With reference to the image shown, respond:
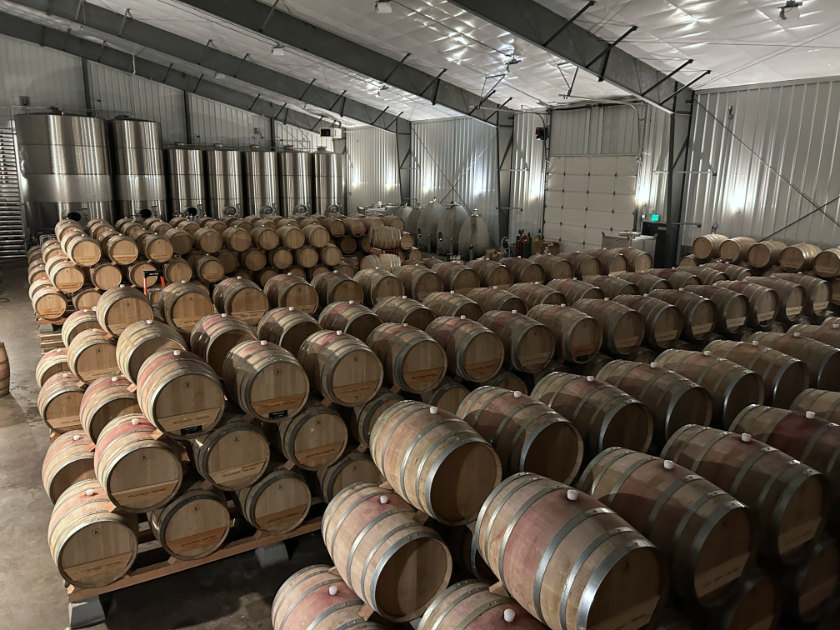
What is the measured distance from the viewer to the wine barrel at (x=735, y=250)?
40.1ft

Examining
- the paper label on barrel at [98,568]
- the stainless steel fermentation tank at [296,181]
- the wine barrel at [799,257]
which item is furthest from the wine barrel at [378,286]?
the stainless steel fermentation tank at [296,181]

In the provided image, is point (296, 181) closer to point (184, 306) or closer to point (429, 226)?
point (429, 226)

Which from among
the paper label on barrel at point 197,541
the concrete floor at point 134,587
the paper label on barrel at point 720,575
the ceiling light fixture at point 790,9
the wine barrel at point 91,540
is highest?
the ceiling light fixture at point 790,9

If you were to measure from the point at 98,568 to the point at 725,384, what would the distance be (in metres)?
5.20

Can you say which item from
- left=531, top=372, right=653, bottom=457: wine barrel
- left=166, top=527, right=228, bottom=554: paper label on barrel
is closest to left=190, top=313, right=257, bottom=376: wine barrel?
left=166, top=527, right=228, bottom=554: paper label on barrel

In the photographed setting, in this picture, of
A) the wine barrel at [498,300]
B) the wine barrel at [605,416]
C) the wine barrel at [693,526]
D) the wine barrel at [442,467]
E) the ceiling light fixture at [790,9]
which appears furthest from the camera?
the ceiling light fixture at [790,9]

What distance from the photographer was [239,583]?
5.25 metres

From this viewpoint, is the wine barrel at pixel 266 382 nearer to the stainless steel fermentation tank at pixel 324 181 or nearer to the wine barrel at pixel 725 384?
the wine barrel at pixel 725 384

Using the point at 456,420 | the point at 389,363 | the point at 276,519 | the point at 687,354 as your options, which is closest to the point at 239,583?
the point at 276,519

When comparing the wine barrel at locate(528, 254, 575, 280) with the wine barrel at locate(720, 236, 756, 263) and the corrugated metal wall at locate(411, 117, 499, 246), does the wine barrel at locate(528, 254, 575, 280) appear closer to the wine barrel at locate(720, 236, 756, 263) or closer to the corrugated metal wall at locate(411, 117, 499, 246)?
the wine barrel at locate(720, 236, 756, 263)

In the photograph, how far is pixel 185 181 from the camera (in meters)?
21.5

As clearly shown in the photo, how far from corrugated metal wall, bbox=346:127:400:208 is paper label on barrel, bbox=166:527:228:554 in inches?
844

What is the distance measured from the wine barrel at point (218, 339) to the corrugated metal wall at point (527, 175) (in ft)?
47.5

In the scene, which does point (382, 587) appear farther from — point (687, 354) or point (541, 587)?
Answer: point (687, 354)
